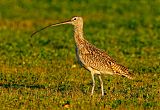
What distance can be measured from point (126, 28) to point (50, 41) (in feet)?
18.6

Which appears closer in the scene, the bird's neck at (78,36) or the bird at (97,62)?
the bird at (97,62)

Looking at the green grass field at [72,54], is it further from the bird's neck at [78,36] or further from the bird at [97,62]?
the bird's neck at [78,36]

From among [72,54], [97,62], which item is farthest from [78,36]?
[72,54]

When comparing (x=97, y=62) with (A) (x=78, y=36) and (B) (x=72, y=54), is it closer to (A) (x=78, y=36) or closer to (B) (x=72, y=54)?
(A) (x=78, y=36)

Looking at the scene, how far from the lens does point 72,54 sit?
20766mm

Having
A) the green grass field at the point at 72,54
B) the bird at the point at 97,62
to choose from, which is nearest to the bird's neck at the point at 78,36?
the bird at the point at 97,62

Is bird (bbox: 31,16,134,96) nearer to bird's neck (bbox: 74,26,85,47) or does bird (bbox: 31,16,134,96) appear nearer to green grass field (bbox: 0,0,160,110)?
bird's neck (bbox: 74,26,85,47)

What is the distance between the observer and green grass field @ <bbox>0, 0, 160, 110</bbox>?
13.0 meters

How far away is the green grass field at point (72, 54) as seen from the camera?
42.5 feet

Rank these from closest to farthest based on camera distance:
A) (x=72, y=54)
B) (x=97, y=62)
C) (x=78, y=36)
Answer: (x=97, y=62) → (x=78, y=36) → (x=72, y=54)

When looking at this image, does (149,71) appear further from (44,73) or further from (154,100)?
(154,100)

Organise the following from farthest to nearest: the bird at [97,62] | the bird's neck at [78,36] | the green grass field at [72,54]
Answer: the bird's neck at [78,36] → the bird at [97,62] → the green grass field at [72,54]

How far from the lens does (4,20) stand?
1229 inches

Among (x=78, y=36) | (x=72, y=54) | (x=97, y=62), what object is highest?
(x=72, y=54)
